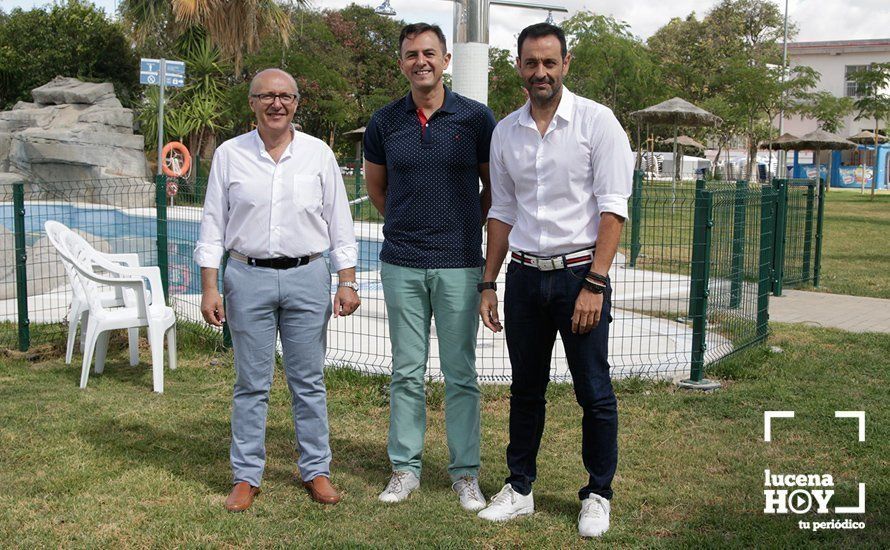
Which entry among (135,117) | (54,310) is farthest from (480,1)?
(135,117)

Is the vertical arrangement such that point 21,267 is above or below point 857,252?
above

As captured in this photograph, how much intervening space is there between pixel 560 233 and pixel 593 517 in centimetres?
113

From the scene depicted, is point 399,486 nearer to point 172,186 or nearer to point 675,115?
point 172,186

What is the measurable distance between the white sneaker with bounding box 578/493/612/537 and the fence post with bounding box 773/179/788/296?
5079 millimetres

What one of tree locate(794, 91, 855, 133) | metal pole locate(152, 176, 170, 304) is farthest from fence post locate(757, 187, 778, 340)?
tree locate(794, 91, 855, 133)

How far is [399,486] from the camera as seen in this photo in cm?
416

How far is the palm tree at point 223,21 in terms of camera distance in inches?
945

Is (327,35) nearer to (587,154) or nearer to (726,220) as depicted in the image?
(726,220)

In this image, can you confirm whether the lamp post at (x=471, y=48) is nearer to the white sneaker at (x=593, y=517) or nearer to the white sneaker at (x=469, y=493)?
the white sneaker at (x=469, y=493)

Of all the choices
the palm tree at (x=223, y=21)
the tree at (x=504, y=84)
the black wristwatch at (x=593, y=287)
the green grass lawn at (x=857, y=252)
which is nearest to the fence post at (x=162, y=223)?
the black wristwatch at (x=593, y=287)

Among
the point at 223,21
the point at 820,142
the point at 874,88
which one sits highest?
the point at 223,21

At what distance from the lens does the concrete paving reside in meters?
8.40

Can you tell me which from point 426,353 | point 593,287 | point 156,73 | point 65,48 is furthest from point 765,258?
point 65,48

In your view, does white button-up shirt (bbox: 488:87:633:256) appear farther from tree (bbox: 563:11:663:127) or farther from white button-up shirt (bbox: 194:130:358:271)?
tree (bbox: 563:11:663:127)
